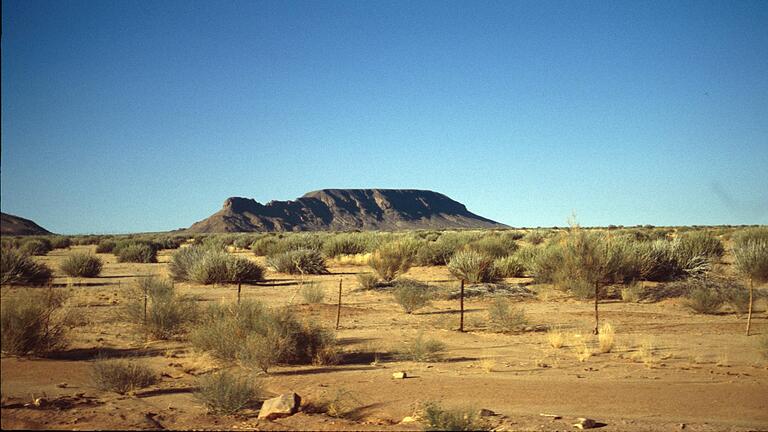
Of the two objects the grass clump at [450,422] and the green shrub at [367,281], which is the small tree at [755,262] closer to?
the green shrub at [367,281]

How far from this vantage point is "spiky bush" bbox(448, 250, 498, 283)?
2634 centimetres

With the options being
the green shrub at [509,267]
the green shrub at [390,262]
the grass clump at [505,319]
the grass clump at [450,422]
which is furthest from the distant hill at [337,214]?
the grass clump at [450,422]

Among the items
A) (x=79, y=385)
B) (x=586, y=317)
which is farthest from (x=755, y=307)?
(x=79, y=385)

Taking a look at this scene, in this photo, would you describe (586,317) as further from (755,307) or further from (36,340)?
(36,340)

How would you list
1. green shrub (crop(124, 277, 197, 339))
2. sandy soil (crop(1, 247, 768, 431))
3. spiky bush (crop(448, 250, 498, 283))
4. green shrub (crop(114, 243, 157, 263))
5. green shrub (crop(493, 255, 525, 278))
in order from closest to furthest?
sandy soil (crop(1, 247, 768, 431)), green shrub (crop(124, 277, 197, 339)), spiky bush (crop(448, 250, 498, 283)), green shrub (crop(493, 255, 525, 278)), green shrub (crop(114, 243, 157, 263))

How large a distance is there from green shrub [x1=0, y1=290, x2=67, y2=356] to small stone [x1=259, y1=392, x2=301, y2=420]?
13.6 ft

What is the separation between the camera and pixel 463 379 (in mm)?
10891

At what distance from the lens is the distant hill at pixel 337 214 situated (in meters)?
156

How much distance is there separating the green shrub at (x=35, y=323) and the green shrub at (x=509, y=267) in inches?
767

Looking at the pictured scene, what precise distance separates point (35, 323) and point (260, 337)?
160 inches

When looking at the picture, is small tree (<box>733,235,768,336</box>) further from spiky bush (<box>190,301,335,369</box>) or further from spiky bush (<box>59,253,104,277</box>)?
spiky bush (<box>59,253,104,277</box>)

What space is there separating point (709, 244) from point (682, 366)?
80.4ft

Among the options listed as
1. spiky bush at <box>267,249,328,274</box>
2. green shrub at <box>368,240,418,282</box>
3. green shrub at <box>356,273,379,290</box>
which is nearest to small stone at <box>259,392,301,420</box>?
green shrub at <box>356,273,379,290</box>

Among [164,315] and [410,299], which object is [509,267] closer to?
[410,299]
